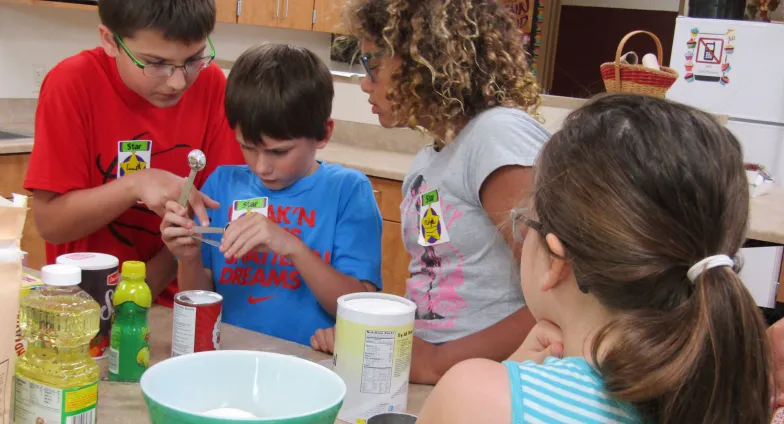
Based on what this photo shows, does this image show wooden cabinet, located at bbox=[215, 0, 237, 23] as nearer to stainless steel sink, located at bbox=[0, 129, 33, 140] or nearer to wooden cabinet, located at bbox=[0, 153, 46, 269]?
stainless steel sink, located at bbox=[0, 129, 33, 140]

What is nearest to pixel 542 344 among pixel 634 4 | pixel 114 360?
pixel 114 360

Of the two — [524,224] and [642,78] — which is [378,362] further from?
[642,78]

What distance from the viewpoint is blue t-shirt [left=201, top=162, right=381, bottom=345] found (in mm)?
1432

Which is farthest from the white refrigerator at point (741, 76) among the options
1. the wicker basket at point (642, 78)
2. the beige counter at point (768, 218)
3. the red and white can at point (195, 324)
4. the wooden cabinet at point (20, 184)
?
the red and white can at point (195, 324)

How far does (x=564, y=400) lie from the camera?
70 cm

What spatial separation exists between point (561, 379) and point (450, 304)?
1.69 ft

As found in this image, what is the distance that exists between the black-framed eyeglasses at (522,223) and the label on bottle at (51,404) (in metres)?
0.50

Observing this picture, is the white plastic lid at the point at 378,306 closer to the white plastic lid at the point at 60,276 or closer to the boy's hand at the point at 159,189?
the white plastic lid at the point at 60,276

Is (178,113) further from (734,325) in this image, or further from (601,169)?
(734,325)

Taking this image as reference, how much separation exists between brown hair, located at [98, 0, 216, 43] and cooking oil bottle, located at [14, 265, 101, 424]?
27.7 inches

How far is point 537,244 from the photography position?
814 millimetres

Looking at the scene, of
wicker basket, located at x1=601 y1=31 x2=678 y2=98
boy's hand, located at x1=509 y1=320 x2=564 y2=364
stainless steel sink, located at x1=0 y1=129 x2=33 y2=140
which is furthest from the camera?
stainless steel sink, located at x1=0 y1=129 x2=33 y2=140

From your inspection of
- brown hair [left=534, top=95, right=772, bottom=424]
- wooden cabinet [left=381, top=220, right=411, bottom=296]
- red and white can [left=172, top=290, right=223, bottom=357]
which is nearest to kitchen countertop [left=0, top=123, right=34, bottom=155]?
wooden cabinet [left=381, top=220, right=411, bottom=296]

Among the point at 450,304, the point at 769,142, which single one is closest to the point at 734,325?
the point at 450,304
